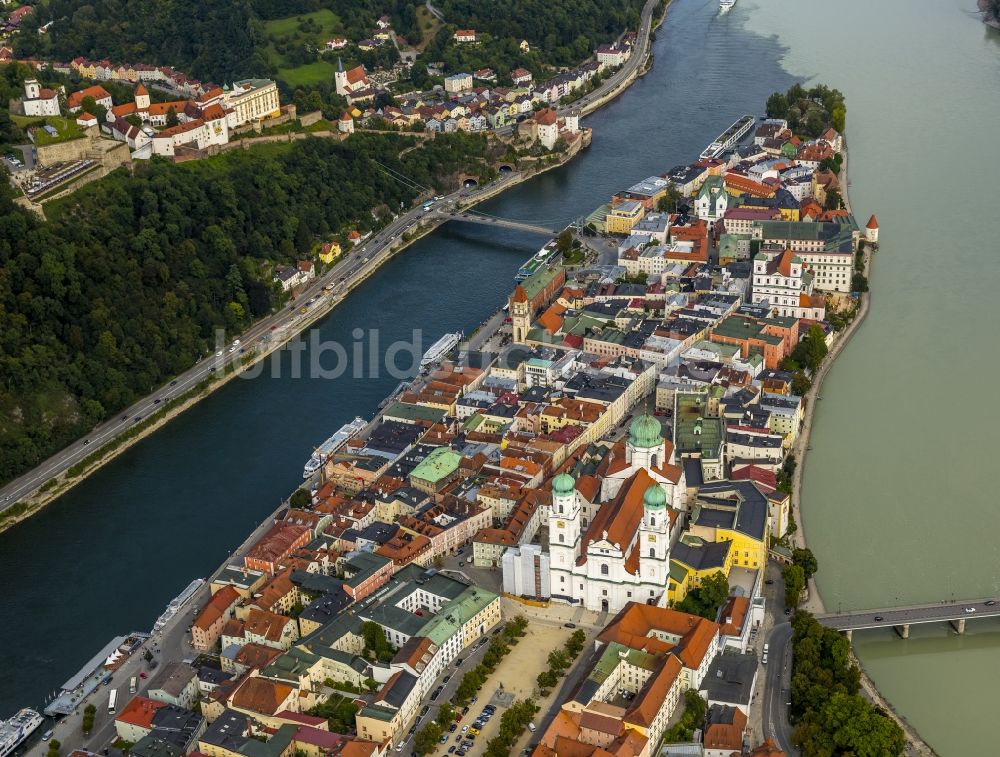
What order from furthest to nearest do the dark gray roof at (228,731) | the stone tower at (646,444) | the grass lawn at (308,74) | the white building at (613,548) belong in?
the grass lawn at (308,74) < the stone tower at (646,444) < the white building at (613,548) < the dark gray roof at (228,731)

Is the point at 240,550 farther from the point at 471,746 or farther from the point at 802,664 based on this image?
the point at 802,664

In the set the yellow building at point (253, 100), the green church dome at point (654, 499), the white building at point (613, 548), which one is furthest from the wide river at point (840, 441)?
the yellow building at point (253, 100)

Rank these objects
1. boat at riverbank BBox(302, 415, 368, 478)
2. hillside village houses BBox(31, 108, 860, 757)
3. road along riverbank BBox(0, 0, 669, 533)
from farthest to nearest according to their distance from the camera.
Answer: boat at riverbank BBox(302, 415, 368, 478) → road along riverbank BBox(0, 0, 669, 533) → hillside village houses BBox(31, 108, 860, 757)

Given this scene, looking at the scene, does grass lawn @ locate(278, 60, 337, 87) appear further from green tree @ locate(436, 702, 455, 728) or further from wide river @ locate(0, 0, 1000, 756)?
green tree @ locate(436, 702, 455, 728)

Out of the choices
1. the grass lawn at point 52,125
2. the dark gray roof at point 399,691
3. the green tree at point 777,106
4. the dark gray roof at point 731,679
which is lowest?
the dark gray roof at point 731,679

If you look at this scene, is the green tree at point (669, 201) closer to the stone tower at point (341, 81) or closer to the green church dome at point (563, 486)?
the stone tower at point (341, 81)

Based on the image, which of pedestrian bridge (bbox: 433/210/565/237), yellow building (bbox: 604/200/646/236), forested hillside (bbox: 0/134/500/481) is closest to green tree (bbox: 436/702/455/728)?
forested hillside (bbox: 0/134/500/481)

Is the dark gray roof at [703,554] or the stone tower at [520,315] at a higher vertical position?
the stone tower at [520,315]

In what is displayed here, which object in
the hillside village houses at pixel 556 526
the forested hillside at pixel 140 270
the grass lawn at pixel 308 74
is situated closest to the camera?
the hillside village houses at pixel 556 526
